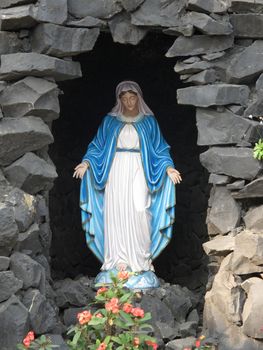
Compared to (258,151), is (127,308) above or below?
below

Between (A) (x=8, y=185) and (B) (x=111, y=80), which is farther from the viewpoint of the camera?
(B) (x=111, y=80)

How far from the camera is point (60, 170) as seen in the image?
837cm

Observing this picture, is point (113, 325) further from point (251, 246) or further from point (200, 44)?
point (200, 44)

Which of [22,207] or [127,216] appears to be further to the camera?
[127,216]

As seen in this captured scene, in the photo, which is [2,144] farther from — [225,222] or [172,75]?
[172,75]

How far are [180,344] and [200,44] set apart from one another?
2.25 m

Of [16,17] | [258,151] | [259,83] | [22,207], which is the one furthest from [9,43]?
[258,151]

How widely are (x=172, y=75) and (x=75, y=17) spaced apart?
170 centimetres

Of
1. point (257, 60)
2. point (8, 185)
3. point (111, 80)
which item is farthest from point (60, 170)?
point (257, 60)

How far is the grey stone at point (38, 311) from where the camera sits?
20.9 feet

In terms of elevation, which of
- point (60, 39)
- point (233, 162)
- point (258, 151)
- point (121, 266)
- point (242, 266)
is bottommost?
point (121, 266)

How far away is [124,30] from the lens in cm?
712

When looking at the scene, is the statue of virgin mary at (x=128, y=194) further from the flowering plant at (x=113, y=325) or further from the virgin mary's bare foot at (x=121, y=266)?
the flowering plant at (x=113, y=325)

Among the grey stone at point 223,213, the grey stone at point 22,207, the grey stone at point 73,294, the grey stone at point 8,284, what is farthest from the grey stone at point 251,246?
the grey stone at point 8,284
